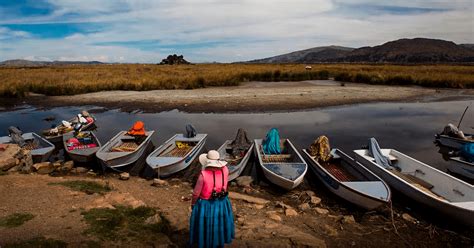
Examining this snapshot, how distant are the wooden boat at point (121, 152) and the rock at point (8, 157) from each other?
2808 millimetres

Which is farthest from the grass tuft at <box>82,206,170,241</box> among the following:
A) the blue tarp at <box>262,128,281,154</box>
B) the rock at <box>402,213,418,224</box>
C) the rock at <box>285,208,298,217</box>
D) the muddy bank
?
the muddy bank

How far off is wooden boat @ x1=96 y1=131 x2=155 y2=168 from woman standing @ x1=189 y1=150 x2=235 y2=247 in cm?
782

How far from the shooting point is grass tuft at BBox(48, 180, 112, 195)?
974 cm

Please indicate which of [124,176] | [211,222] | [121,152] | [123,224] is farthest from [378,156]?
[121,152]

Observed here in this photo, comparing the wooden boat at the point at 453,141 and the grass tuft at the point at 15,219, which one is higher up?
the grass tuft at the point at 15,219

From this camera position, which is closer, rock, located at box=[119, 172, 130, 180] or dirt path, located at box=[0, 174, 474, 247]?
dirt path, located at box=[0, 174, 474, 247]

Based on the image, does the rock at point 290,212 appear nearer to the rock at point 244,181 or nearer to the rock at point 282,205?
the rock at point 282,205

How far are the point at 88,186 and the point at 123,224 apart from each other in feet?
11.7

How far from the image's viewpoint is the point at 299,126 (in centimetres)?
2102

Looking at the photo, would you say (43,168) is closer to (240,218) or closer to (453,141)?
(240,218)

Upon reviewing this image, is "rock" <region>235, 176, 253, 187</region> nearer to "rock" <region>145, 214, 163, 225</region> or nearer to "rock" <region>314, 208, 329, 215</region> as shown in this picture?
"rock" <region>314, 208, 329, 215</region>

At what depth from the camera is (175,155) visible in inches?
568

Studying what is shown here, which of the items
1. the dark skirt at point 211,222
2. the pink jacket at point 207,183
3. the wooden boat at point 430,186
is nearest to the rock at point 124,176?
the dark skirt at point 211,222

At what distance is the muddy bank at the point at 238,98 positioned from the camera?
27984 millimetres
